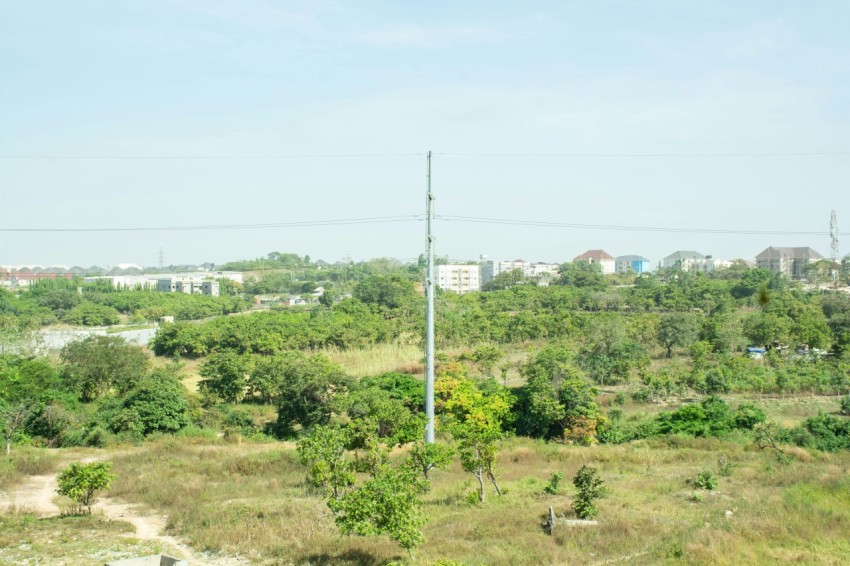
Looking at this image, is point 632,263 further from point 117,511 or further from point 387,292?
point 117,511

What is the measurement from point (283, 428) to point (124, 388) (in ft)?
23.5

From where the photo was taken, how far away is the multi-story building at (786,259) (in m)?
74.9

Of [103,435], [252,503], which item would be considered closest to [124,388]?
Answer: [103,435]

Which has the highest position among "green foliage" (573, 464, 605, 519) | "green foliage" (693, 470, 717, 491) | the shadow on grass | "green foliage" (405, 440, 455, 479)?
"green foliage" (405, 440, 455, 479)

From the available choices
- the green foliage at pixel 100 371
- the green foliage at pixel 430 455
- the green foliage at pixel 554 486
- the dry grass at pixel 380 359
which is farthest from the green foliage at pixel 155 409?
the green foliage at pixel 554 486

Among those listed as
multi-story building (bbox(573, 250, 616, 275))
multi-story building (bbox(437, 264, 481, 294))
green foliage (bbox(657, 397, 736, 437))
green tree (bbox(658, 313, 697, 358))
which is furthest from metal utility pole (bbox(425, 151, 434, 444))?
multi-story building (bbox(573, 250, 616, 275))

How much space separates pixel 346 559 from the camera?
9.66 metres

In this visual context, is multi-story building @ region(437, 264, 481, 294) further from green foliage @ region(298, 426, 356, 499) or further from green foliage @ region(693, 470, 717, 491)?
green foliage @ region(298, 426, 356, 499)

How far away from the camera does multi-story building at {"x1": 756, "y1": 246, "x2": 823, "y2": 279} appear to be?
74.9 m

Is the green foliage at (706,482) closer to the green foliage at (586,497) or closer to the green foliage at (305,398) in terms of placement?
the green foliage at (586,497)

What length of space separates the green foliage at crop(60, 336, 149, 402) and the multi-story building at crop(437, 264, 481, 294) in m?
63.6

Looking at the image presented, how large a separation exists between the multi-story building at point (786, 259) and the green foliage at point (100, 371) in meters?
67.5

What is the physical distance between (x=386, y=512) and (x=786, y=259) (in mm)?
80490

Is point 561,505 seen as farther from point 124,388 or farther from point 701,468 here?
point 124,388
